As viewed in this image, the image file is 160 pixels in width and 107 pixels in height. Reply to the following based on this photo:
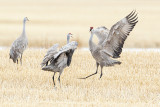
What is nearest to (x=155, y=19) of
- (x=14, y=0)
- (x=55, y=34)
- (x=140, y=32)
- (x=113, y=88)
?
(x=140, y=32)

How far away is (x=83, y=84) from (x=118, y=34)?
1.20 m

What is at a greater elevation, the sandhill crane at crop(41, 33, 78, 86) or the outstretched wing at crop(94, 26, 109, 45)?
the outstretched wing at crop(94, 26, 109, 45)

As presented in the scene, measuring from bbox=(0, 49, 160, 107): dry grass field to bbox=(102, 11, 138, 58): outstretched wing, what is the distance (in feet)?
2.15

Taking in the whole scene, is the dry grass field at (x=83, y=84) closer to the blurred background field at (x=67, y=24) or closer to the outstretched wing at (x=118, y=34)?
the outstretched wing at (x=118, y=34)

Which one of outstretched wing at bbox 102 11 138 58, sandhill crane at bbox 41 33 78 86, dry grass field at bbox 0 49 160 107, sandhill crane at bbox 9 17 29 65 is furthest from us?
sandhill crane at bbox 9 17 29 65

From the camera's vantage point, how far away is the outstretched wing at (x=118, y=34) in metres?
9.62

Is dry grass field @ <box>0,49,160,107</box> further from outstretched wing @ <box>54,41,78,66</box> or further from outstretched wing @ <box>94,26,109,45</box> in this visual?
outstretched wing @ <box>94,26,109,45</box>

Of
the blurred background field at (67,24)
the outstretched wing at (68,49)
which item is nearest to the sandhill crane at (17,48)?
the outstretched wing at (68,49)

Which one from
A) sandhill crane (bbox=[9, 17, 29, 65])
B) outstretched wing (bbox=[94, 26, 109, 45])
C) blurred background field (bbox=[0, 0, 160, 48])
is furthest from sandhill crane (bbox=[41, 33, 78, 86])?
blurred background field (bbox=[0, 0, 160, 48])

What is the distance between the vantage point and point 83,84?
980 centimetres

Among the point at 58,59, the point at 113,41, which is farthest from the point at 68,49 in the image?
the point at 113,41

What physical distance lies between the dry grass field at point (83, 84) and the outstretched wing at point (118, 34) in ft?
2.15

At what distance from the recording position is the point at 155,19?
30.6 m

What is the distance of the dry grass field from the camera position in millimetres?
8172
